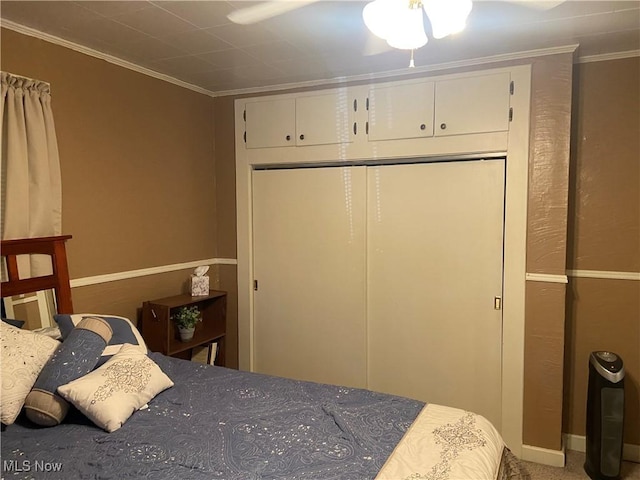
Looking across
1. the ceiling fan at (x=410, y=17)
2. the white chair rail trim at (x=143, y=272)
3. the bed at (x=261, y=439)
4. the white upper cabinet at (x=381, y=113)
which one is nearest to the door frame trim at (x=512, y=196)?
the white upper cabinet at (x=381, y=113)

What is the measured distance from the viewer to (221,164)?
369cm

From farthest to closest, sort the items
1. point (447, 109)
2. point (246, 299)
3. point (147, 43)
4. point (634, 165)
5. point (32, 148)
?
point (246, 299)
point (447, 109)
point (634, 165)
point (147, 43)
point (32, 148)

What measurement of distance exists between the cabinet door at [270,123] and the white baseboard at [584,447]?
261 centimetres

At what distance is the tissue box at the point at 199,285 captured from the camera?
3322 mm

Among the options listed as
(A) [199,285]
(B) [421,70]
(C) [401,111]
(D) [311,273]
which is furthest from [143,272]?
(B) [421,70]

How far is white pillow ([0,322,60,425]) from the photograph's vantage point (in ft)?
6.01

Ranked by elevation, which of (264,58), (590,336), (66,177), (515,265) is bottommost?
(590,336)

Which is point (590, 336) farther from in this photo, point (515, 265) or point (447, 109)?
point (447, 109)

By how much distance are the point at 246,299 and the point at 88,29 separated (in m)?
2.00

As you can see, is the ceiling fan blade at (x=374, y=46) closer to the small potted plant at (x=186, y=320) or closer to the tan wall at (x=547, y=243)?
the tan wall at (x=547, y=243)

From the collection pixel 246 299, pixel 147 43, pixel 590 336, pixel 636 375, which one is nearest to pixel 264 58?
pixel 147 43

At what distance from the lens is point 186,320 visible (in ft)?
10.4

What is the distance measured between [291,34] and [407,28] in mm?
911

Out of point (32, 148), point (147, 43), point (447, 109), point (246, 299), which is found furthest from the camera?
point (246, 299)
